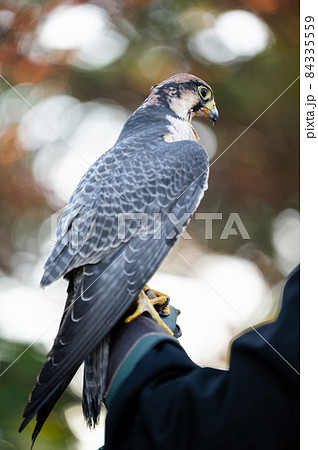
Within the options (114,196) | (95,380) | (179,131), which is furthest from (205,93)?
(95,380)

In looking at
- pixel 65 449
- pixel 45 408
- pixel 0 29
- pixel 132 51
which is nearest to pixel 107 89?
pixel 132 51

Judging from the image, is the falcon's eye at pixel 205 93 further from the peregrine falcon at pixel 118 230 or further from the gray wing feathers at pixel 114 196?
the gray wing feathers at pixel 114 196

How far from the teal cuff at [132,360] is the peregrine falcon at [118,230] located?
0.45 feet

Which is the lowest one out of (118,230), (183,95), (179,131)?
(118,230)

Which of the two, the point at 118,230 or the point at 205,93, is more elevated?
the point at 205,93

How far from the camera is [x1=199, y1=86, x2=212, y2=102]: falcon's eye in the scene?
6.13 feet

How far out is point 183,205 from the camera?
154cm

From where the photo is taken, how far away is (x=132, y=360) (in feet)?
3.48

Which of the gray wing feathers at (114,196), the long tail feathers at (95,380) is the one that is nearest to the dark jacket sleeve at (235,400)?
the long tail feathers at (95,380)

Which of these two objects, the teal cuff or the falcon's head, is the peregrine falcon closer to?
the falcon's head

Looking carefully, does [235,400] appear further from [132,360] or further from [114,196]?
[114,196]

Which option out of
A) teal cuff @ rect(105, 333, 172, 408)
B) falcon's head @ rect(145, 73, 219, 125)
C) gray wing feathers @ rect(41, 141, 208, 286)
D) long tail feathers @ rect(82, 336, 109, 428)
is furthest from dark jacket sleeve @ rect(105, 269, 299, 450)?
falcon's head @ rect(145, 73, 219, 125)

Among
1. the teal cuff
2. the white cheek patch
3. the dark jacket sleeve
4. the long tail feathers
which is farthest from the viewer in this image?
the white cheek patch

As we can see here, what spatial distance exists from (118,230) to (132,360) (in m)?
0.47
